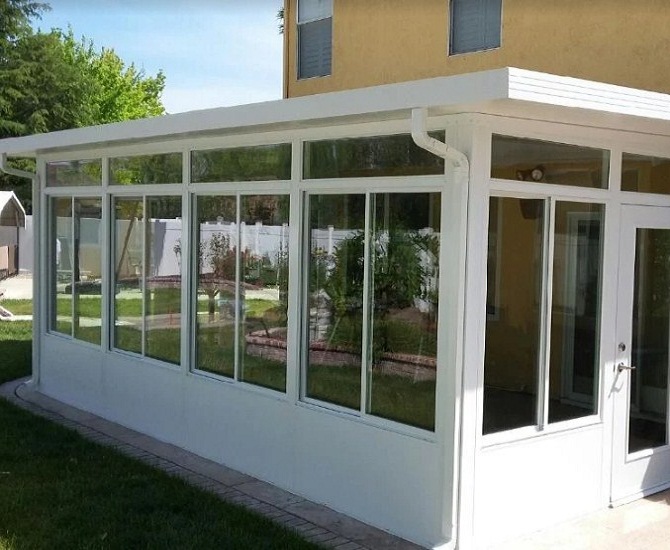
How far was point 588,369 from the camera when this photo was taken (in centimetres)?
572

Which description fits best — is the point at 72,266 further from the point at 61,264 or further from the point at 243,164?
the point at 243,164

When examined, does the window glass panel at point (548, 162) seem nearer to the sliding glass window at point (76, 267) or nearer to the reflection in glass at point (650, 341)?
the reflection in glass at point (650, 341)

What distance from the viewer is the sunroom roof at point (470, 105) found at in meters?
4.21

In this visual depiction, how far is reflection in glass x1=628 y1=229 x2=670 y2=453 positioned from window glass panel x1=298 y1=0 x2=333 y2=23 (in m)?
6.22

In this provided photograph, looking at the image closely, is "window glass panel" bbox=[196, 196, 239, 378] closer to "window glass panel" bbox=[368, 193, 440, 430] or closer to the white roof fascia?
the white roof fascia

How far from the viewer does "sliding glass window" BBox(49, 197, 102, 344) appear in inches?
338

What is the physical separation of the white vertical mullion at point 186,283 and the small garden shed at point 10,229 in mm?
18634

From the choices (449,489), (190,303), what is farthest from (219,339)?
(449,489)

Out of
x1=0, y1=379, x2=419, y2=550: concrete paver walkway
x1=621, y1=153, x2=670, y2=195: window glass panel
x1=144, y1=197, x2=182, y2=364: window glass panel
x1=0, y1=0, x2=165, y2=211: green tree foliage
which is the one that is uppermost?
x1=0, y1=0, x2=165, y2=211: green tree foliage

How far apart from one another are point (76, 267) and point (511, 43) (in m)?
5.03

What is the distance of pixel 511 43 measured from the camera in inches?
339

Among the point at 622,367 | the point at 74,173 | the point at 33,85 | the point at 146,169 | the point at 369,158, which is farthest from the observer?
the point at 33,85

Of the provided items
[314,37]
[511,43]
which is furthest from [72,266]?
[511,43]

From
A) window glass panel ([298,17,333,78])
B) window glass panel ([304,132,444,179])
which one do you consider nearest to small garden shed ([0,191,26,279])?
window glass panel ([298,17,333,78])
